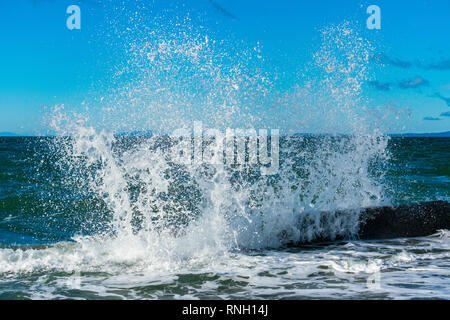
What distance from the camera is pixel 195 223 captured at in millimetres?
6203

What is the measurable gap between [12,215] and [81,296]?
571 centimetres

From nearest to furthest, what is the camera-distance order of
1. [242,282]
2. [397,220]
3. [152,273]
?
[242,282], [152,273], [397,220]

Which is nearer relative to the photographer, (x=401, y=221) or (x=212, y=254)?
(x=212, y=254)

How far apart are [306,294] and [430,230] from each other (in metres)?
3.71

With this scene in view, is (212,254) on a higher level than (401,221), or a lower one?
lower

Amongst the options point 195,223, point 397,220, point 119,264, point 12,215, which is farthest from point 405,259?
point 12,215

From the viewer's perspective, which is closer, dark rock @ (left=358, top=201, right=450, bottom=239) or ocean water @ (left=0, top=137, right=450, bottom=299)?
ocean water @ (left=0, top=137, right=450, bottom=299)

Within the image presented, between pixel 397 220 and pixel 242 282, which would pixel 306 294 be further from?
pixel 397 220

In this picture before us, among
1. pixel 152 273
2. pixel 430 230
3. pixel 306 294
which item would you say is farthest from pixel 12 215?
pixel 430 230

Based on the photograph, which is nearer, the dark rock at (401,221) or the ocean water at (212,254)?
the ocean water at (212,254)

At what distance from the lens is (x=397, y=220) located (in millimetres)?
6707
